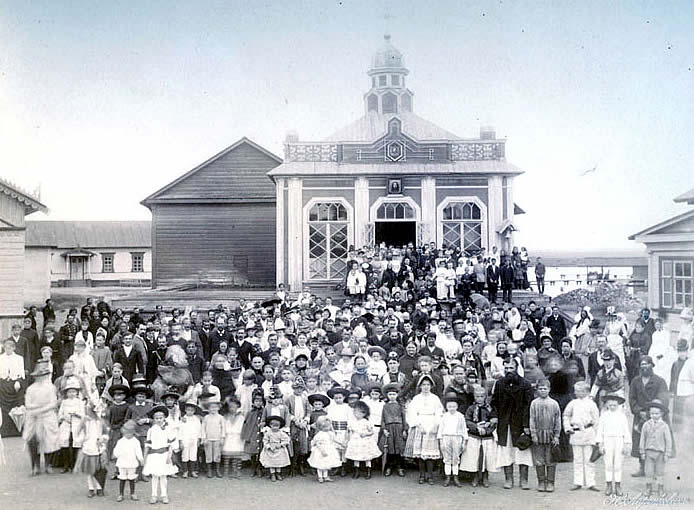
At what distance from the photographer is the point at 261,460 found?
727cm

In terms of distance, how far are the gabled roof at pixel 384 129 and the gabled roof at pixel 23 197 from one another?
23.9 ft

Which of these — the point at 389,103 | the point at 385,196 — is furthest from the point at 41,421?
the point at 389,103

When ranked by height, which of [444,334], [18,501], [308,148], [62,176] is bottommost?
[18,501]

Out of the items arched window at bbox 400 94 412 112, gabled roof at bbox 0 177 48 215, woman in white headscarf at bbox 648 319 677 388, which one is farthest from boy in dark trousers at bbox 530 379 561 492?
arched window at bbox 400 94 412 112

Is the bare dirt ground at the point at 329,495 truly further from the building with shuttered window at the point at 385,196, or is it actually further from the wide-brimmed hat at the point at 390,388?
the building with shuttered window at the point at 385,196

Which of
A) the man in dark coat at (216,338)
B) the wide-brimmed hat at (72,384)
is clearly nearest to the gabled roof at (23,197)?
the man in dark coat at (216,338)

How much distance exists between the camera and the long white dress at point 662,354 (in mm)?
8719

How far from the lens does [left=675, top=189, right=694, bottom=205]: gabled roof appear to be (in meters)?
9.41

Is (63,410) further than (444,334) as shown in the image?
No

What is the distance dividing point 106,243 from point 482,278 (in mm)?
9801

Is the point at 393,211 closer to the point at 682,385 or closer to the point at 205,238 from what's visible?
the point at 205,238

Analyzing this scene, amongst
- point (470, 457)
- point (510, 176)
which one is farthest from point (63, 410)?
point (510, 176)

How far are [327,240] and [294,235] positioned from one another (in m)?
0.82

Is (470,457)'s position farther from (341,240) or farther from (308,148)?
(308,148)
